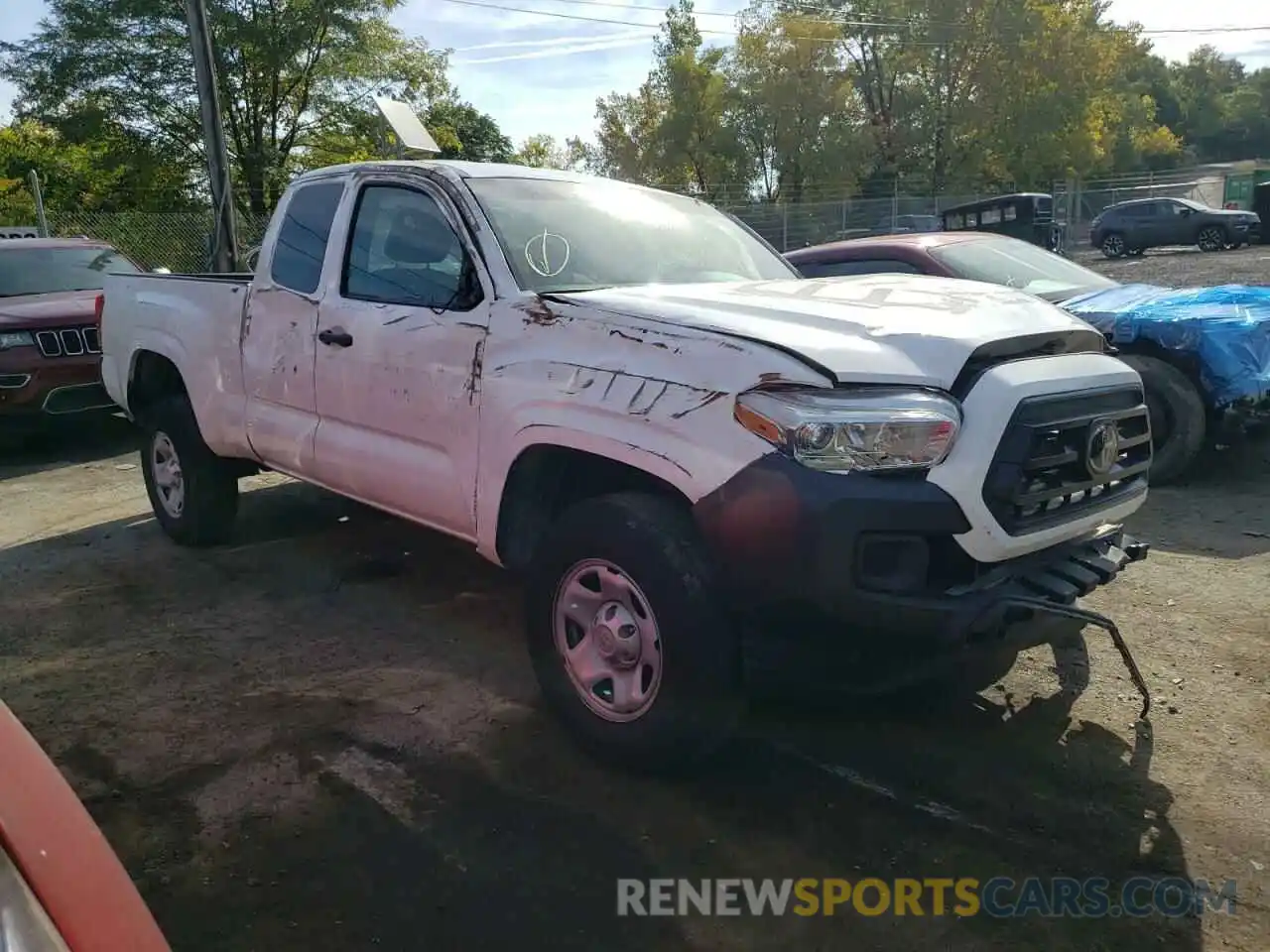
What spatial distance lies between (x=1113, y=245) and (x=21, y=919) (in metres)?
31.8

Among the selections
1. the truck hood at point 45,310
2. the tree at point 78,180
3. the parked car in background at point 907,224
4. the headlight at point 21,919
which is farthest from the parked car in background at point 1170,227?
the headlight at point 21,919

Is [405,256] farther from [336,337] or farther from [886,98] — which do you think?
[886,98]

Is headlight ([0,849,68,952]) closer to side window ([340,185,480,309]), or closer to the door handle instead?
side window ([340,185,480,309])

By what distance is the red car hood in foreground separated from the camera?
1.28m

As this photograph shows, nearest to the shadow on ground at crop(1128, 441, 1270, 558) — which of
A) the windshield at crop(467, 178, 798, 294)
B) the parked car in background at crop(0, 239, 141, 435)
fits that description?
the windshield at crop(467, 178, 798, 294)

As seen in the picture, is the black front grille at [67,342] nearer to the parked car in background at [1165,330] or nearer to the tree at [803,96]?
the parked car in background at [1165,330]

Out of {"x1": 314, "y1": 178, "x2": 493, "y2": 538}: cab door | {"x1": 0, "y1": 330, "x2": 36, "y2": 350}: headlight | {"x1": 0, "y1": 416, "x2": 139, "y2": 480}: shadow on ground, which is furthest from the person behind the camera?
{"x1": 0, "y1": 416, "x2": 139, "y2": 480}: shadow on ground

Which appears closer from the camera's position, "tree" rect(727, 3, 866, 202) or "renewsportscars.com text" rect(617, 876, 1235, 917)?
"renewsportscars.com text" rect(617, 876, 1235, 917)

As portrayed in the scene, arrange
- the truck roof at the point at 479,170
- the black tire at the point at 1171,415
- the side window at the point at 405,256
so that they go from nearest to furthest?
1. the side window at the point at 405,256
2. the truck roof at the point at 479,170
3. the black tire at the point at 1171,415

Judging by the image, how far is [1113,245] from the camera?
94.7 ft

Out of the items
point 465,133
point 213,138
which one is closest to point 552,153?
point 465,133

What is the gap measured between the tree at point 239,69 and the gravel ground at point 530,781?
64.4 ft

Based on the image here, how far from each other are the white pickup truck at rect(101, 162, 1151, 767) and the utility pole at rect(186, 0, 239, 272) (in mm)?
9649

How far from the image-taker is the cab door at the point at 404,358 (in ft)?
12.1
